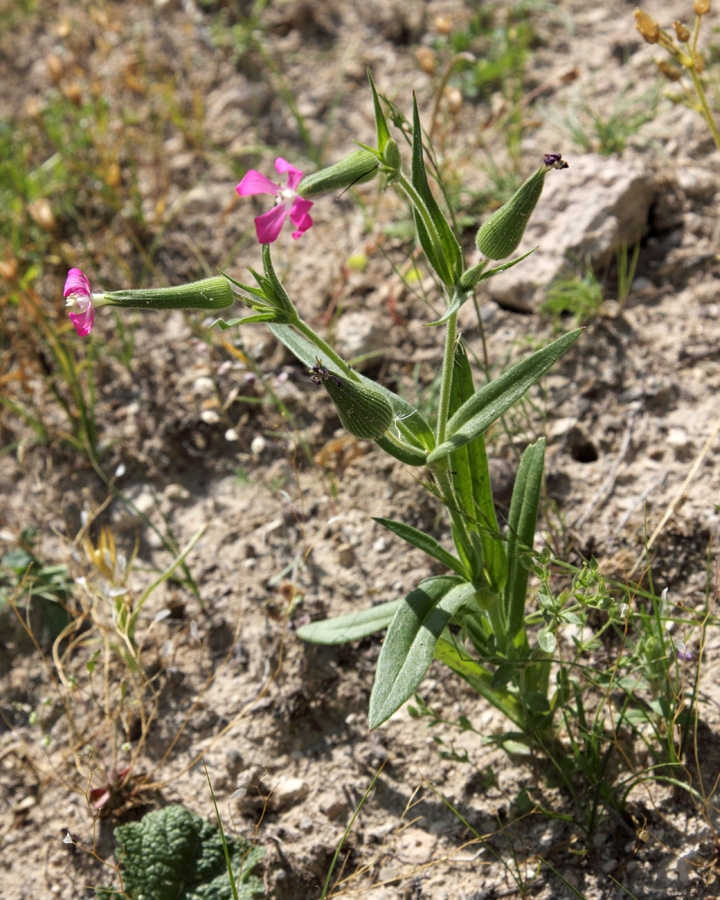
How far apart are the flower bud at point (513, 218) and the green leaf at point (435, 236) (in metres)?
0.06

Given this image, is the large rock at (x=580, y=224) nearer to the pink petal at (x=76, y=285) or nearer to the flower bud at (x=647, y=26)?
the flower bud at (x=647, y=26)

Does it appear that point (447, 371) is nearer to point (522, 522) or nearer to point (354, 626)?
point (522, 522)

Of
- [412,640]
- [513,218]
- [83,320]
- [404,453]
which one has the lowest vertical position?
[412,640]

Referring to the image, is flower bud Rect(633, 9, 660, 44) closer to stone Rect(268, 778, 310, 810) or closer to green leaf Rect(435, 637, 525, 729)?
green leaf Rect(435, 637, 525, 729)

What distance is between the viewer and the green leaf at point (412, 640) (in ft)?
4.98

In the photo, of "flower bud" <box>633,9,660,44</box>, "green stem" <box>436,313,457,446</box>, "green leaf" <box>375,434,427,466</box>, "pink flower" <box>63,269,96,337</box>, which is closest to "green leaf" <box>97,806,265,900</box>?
"green leaf" <box>375,434,427,466</box>

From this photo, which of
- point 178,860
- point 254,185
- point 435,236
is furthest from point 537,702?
point 254,185

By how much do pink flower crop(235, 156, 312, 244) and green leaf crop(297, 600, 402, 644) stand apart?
89 centimetres

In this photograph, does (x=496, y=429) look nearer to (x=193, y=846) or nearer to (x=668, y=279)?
(x=668, y=279)

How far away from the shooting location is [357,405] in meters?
1.47

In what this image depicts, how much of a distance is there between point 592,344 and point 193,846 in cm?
190

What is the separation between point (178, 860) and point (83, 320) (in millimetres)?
1303

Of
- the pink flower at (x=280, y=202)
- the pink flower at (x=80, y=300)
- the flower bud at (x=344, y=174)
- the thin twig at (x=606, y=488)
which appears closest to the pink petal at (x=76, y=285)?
the pink flower at (x=80, y=300)

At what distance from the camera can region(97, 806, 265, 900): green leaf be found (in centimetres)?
185
